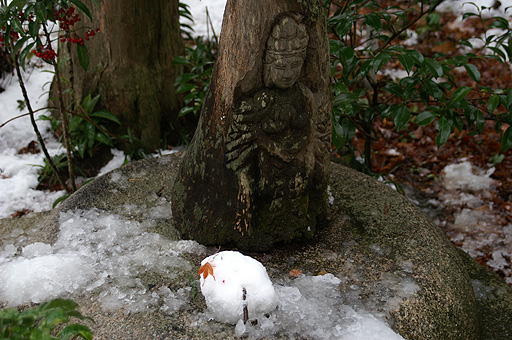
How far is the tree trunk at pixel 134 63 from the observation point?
3.18m

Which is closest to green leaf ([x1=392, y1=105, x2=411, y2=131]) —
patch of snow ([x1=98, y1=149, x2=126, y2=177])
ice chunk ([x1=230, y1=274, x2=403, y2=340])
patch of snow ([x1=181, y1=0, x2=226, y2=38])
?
ice chunk ([x1=230, y1=274, x2=403, y2=340])

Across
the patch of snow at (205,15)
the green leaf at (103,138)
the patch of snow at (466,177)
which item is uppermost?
the patch of snow at (205,15)

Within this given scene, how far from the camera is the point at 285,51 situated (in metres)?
1.76

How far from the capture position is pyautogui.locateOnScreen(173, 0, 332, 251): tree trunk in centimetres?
177

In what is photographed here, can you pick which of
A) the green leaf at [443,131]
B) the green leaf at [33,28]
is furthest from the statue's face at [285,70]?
the green leaf at [33,28]

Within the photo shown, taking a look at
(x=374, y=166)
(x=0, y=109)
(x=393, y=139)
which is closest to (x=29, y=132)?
(x=0, y=109)

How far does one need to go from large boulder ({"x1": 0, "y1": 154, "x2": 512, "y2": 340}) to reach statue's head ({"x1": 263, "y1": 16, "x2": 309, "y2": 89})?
2.58 feet

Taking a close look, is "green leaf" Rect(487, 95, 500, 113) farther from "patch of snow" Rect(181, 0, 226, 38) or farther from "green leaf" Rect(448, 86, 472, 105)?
"patch of snow" Rect(181, 0, 226, 38)

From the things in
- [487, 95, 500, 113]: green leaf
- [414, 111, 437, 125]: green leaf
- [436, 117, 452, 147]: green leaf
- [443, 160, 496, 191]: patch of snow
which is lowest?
[443, 160, 496, 191]: patch of snow

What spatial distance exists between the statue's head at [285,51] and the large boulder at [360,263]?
79 cm

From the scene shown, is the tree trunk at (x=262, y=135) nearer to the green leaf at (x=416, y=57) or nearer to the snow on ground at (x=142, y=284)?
the snow on ground at (x=142, y=284)

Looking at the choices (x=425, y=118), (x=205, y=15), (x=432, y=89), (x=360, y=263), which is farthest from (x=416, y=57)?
(x=205, y=15)

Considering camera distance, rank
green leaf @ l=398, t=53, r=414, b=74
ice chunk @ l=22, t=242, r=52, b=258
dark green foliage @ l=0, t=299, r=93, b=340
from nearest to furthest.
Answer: dark green foliage @ l=0, t=299, r=93, b=340, ice chunk @ l=22, t=242, r=52, b=258, green leaf @ l=398, t=53, r=414, b=74

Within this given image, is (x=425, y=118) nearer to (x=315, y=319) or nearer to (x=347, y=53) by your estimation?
(x=347, y=53)
